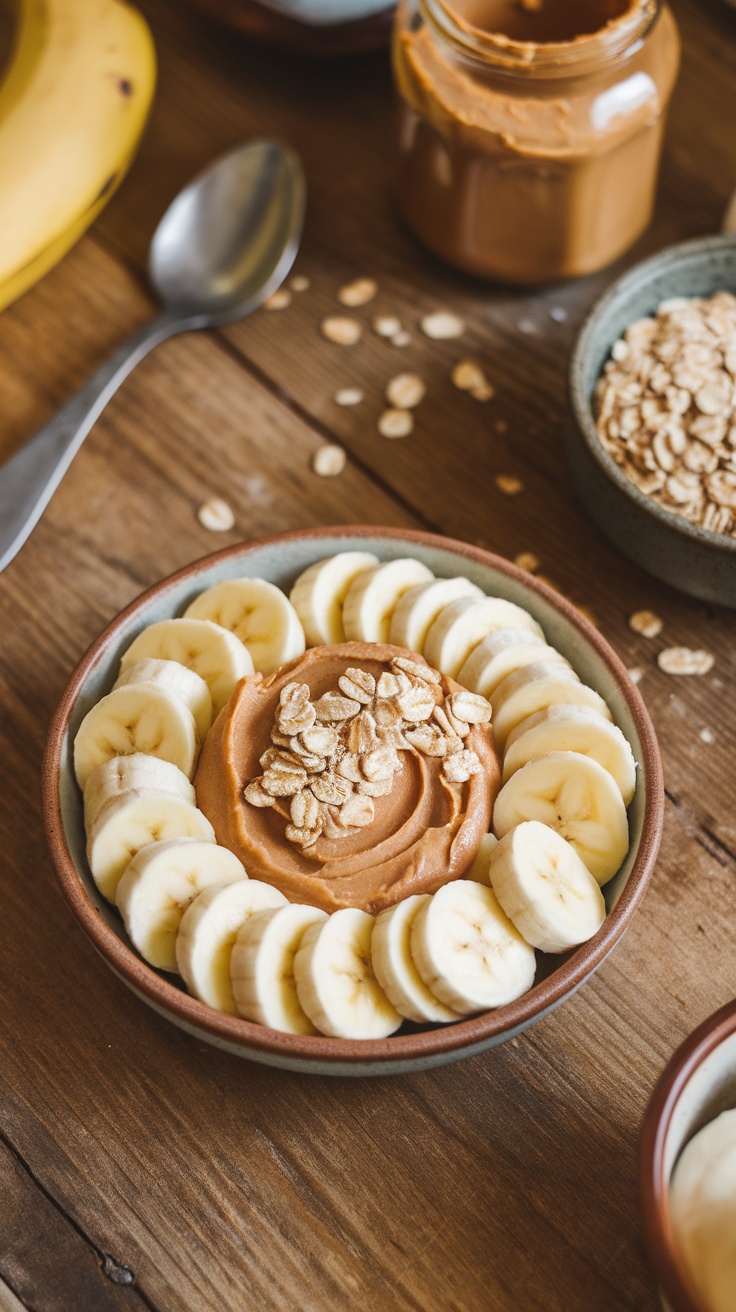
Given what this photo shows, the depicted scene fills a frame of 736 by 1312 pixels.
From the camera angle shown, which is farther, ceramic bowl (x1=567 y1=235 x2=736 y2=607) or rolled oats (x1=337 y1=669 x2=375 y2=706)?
ceramic bowl (x1=567 y1=235 x2=736 y2=607)

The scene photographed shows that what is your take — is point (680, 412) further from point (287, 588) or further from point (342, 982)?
point (342, 982)

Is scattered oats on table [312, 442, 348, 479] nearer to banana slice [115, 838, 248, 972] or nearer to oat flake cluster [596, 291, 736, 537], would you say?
oat flake cluster [596, 291, 736, 537]

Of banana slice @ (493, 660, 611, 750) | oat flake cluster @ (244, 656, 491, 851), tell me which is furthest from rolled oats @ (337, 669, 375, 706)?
banana slice @ (493, 660, 611, 750)

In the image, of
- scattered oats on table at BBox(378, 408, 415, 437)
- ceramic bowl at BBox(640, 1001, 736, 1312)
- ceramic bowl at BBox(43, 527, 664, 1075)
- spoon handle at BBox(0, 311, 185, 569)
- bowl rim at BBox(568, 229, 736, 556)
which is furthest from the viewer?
scattered oats on table at BBox(378, 408, 415, 437)

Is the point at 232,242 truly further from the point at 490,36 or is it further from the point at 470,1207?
the point at 470,1207

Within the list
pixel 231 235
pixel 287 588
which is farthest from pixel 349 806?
pixel 231 235

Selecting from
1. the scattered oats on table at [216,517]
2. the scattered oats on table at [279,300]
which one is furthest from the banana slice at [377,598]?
the scattered oats on table at [279,300]

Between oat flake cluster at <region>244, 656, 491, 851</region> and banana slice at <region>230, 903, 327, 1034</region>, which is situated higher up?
oat flake cluster at <region>244, 656, 491, 851</region>
